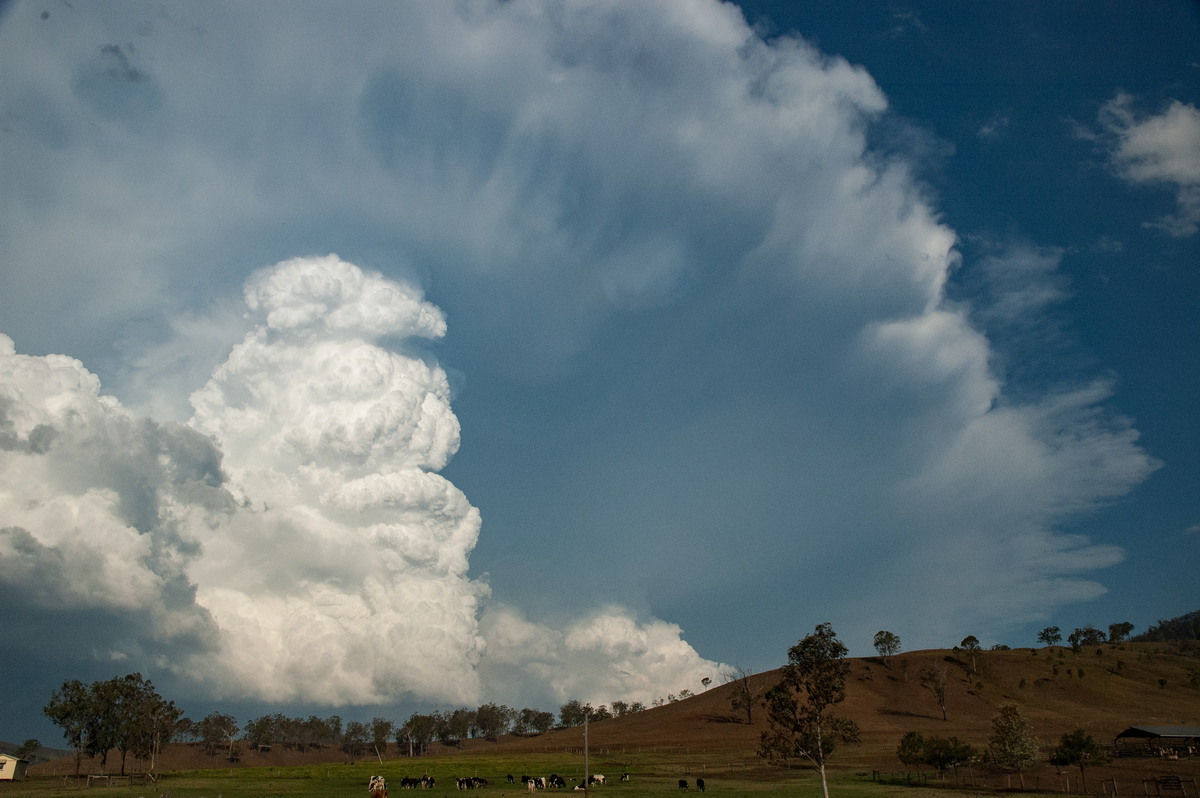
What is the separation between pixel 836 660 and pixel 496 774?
70.6m

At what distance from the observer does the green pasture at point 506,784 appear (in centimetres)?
7194

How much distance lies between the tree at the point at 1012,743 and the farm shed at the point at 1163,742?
3072 cm

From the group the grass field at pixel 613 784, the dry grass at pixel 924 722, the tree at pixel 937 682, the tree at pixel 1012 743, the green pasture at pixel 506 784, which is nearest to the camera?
the green pasture at pixel 506 784

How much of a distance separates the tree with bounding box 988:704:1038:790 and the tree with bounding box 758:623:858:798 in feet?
133

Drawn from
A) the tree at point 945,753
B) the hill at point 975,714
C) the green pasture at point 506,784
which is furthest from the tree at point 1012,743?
the hill at point 975,714

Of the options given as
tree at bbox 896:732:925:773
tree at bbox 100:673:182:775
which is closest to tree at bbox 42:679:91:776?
tree at bbox 100:673:182:775

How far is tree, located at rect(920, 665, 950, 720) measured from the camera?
591ft

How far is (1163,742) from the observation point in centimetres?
10900

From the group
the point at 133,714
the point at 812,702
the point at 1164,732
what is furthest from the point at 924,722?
the point at 133,714

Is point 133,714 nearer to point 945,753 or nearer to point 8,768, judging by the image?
point 8,768

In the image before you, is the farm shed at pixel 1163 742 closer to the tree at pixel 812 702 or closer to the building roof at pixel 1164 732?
the building roof at pixel 1164 732

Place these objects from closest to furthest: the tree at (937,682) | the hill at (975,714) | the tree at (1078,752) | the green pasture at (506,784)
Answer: the green pasture at (506,784), the tree at (1078,752), the hill at (975,714), the tree at (937,682)

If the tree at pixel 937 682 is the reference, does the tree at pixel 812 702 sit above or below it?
above

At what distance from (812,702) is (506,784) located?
51582 millimetres
